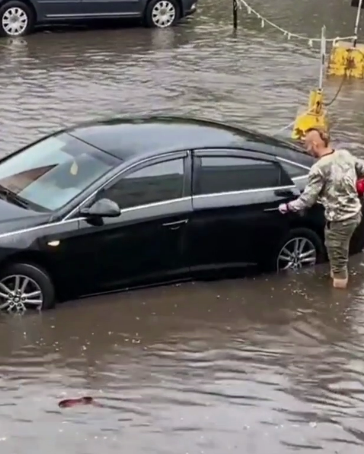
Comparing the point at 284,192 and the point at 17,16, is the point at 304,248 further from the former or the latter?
the point at 17,16

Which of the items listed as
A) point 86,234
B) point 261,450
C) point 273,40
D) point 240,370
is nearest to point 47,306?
point 86,234

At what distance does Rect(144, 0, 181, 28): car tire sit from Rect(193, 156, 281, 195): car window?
13.5 m

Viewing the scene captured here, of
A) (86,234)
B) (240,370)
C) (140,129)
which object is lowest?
(240,370)

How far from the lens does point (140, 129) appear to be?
9312mm

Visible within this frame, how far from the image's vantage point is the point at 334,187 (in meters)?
9.16

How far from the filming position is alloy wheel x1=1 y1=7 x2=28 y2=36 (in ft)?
67.9

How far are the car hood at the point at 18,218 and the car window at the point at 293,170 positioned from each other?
96.0 inches

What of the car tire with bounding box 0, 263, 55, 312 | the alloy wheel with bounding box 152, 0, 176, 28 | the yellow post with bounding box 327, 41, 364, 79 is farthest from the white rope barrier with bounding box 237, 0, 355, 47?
the car tire with bounding box 0, 263, 55, 312

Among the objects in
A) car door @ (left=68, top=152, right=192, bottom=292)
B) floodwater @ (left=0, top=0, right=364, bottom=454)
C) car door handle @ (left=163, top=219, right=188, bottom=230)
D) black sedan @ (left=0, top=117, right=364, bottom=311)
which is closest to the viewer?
floodwater @ (left=0, top=0, right=364, bottom=454)

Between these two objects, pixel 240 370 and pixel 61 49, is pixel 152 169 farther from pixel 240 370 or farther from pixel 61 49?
pixel 61 49

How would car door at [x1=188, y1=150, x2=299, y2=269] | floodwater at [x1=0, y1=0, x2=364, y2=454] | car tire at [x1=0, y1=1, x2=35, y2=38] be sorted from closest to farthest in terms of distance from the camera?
1. floodwater at [x1=0, y1=0, x2=364, y2=454]
2. car door at [x1=188, y1=150, x2=299, y2=269]
3. car tire at [x1=0, y1=1, x2=35, y2=38]

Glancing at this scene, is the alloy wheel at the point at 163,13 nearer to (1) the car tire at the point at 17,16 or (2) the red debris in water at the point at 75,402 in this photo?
(1) the car tire at the point at 17,16

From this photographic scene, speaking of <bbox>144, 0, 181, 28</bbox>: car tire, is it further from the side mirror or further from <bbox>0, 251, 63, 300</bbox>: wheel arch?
<bbox>0, 251, 63, 300</bbox>: wheel arch

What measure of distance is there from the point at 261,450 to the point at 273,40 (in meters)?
17.1
